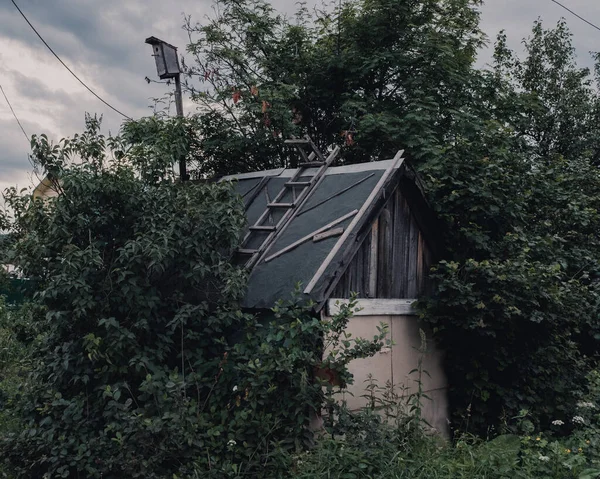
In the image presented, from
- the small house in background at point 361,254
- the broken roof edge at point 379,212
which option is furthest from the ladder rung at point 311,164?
the broken roof edge at point 379,212

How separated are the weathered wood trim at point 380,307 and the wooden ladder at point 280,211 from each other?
4.78 ft

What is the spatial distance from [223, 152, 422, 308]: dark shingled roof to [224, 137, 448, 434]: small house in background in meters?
0.01

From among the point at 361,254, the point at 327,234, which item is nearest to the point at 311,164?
the point at 327,234

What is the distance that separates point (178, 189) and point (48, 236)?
1.76 meters

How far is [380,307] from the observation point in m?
8.30

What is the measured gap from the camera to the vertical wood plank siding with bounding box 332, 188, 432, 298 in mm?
8148

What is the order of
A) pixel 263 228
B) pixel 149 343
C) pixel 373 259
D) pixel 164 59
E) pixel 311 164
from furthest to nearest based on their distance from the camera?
pixel 164 59, pixel 311 164, pixel 263 228, pixel 373 259, pixel 149 343

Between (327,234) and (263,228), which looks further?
(263,228)

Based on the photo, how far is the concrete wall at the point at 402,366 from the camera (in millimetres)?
7883

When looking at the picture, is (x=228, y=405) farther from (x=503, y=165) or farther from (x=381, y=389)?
(x=503, y=165)

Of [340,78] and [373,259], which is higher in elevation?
[340,78]

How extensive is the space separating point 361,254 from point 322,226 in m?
0.68

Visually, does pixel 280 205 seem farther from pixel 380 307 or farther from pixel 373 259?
pixel 380 307

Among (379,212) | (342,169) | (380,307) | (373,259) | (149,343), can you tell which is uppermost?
(342,169)
